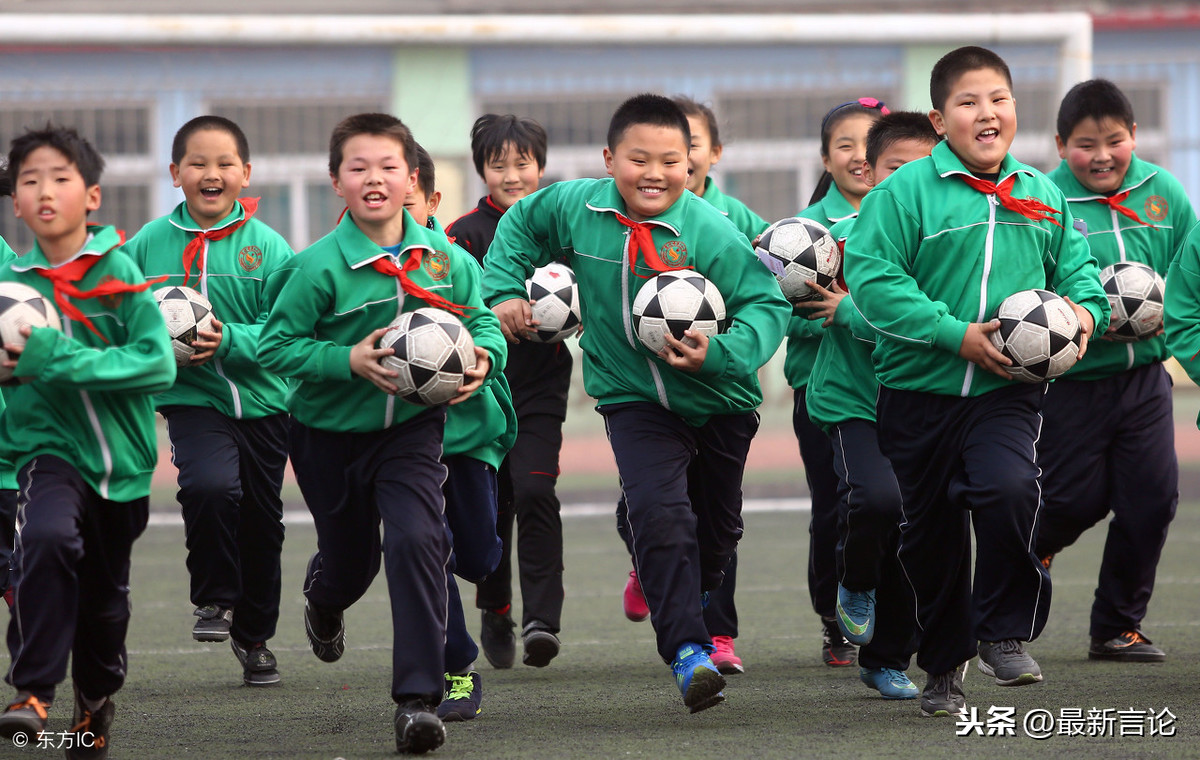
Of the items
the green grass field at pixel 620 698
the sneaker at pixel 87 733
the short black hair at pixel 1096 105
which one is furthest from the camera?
the short black hair at pixel 1096 105

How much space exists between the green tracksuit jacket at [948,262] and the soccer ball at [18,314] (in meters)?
2.60

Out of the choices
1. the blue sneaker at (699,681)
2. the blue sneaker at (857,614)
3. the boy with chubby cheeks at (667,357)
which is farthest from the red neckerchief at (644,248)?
the blue sneaker at (857,614)

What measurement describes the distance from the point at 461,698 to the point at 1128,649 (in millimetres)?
2881

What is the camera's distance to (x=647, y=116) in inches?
224

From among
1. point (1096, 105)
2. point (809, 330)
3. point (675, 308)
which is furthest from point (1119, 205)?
point (675, 308)

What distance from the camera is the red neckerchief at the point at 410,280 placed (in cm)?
515

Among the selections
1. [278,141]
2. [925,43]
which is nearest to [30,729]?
[278,141]

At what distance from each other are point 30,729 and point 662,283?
246 cm

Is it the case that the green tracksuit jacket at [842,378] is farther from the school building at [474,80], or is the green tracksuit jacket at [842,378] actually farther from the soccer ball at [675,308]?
the school building at [474,80]

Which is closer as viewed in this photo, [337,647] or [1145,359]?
[337,647]

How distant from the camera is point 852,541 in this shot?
603 centimetres

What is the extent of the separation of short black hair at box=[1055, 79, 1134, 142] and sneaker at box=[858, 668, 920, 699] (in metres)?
2.52

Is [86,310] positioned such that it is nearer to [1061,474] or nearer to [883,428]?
[883,428]

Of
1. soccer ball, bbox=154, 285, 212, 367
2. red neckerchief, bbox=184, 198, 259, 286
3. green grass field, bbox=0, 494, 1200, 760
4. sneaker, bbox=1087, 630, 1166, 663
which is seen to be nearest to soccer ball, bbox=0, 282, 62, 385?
soccer ball, bbox=154, 285, 212, 367
